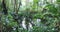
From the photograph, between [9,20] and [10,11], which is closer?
[9,20]

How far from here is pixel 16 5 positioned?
16.1ft

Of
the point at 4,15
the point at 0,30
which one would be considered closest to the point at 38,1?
the point at 4,15

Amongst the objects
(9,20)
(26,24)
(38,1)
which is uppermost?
(38,1)

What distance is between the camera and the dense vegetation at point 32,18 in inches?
159

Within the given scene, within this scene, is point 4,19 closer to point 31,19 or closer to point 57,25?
point 31,19

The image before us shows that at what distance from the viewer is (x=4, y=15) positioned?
4.40 meters

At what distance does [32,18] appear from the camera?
4.83 m

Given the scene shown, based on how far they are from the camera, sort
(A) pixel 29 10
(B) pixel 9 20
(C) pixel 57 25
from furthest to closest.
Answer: (A) pixel 29 10 < (B) pixel 9 20 < (C) pixel 57 25

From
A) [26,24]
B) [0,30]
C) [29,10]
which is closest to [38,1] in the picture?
[29,10]

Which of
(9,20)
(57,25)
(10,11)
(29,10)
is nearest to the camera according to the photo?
(57,25)

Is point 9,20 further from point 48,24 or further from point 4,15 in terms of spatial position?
point 48,24

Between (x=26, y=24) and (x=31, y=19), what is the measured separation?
0.99ft

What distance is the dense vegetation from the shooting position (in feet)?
13.2

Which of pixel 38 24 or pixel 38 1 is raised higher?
pixel 38 1
